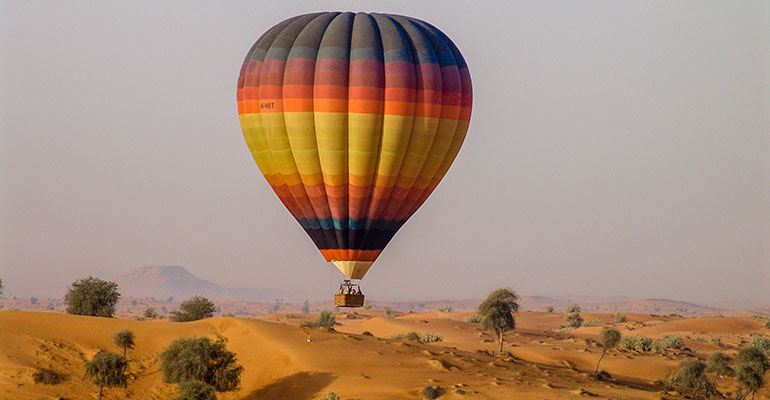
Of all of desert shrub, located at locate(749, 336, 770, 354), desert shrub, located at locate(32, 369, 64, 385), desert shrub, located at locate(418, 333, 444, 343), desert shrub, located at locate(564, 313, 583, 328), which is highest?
desert shrub, located at locate(564, 313, 583, 328)

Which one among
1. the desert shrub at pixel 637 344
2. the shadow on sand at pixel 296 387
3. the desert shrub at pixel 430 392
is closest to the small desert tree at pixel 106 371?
the shadow on sand at pixel 296 387

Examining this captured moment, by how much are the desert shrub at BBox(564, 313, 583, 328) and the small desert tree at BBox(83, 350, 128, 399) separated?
49.5 metres

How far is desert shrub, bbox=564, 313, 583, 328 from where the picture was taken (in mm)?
81106

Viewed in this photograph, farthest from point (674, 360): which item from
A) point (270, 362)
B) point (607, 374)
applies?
point (270, 362)

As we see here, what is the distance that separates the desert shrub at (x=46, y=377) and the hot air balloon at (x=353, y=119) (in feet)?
42.1

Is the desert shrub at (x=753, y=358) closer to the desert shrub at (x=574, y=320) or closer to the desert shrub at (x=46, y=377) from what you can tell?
the desert shrub at (x=46, y=377)

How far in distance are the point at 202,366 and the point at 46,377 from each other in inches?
301

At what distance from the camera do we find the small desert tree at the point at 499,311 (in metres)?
51.1

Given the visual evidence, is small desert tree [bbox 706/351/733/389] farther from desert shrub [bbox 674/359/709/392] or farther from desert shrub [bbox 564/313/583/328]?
desert shrub [bbox 564/313/583/328]

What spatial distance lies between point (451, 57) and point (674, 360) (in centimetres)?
2364

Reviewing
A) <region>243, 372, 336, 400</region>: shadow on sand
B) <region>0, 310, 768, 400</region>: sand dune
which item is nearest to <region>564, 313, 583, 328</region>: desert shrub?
<region>0, 310, 768, 400</region>: sand dune

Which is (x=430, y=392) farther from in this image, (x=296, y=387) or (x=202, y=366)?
(x=202, y=366)

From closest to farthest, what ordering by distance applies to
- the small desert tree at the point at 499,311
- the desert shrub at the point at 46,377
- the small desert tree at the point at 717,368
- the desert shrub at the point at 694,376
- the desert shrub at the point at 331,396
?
1. the desert shrub at the point at 331,396
2. the desert shrub at the point at 46,377
3. the desert shrub at the point at 694,376
4. the small desert tree at the point at 717,368
5. the small desert tree at the point at 499,311

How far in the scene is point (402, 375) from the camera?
38875mm
